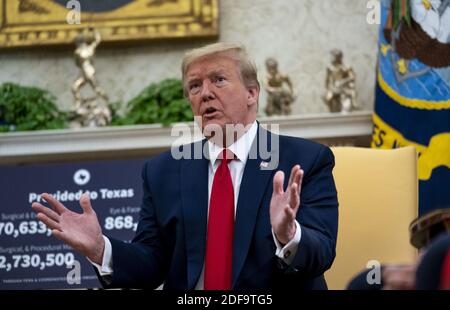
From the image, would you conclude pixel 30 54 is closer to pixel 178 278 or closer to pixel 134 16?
pixel 134 16

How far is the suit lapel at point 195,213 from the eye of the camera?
7.36 feet

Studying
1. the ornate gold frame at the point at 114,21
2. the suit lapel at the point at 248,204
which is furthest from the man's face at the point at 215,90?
the ornate gold frame at the point at 114,21

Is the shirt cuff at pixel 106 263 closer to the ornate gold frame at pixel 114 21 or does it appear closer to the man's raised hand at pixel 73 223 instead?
the man's raised hand at pixel 73 223

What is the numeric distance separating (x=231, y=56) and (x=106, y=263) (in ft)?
2.21

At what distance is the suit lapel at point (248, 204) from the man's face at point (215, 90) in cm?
13

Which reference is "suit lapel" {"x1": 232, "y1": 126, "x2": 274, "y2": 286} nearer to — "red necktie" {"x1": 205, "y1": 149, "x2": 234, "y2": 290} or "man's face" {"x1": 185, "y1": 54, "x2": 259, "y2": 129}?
"red necktie" {"x1": 205, "y1": 149, "x2": 234, "y2": 290}

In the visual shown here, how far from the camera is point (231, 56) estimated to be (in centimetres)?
247

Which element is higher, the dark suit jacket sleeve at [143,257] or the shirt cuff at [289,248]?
the shirt cuff at [289,248]

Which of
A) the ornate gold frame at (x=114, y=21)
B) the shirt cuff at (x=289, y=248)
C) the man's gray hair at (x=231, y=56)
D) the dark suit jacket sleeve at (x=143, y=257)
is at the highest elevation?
the man's gray hair at (x=231, y=56)

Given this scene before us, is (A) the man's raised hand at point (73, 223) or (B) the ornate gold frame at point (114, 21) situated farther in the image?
(B) the ornate gold frame at point (114, 21)

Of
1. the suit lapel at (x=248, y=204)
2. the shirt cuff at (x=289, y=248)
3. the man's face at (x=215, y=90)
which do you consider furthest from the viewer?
the man's face at (x=215, y=90)

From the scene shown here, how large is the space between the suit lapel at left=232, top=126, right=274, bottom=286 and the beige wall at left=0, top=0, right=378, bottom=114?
430 cm

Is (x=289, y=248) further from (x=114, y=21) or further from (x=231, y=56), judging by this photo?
(x=114, y=21)
